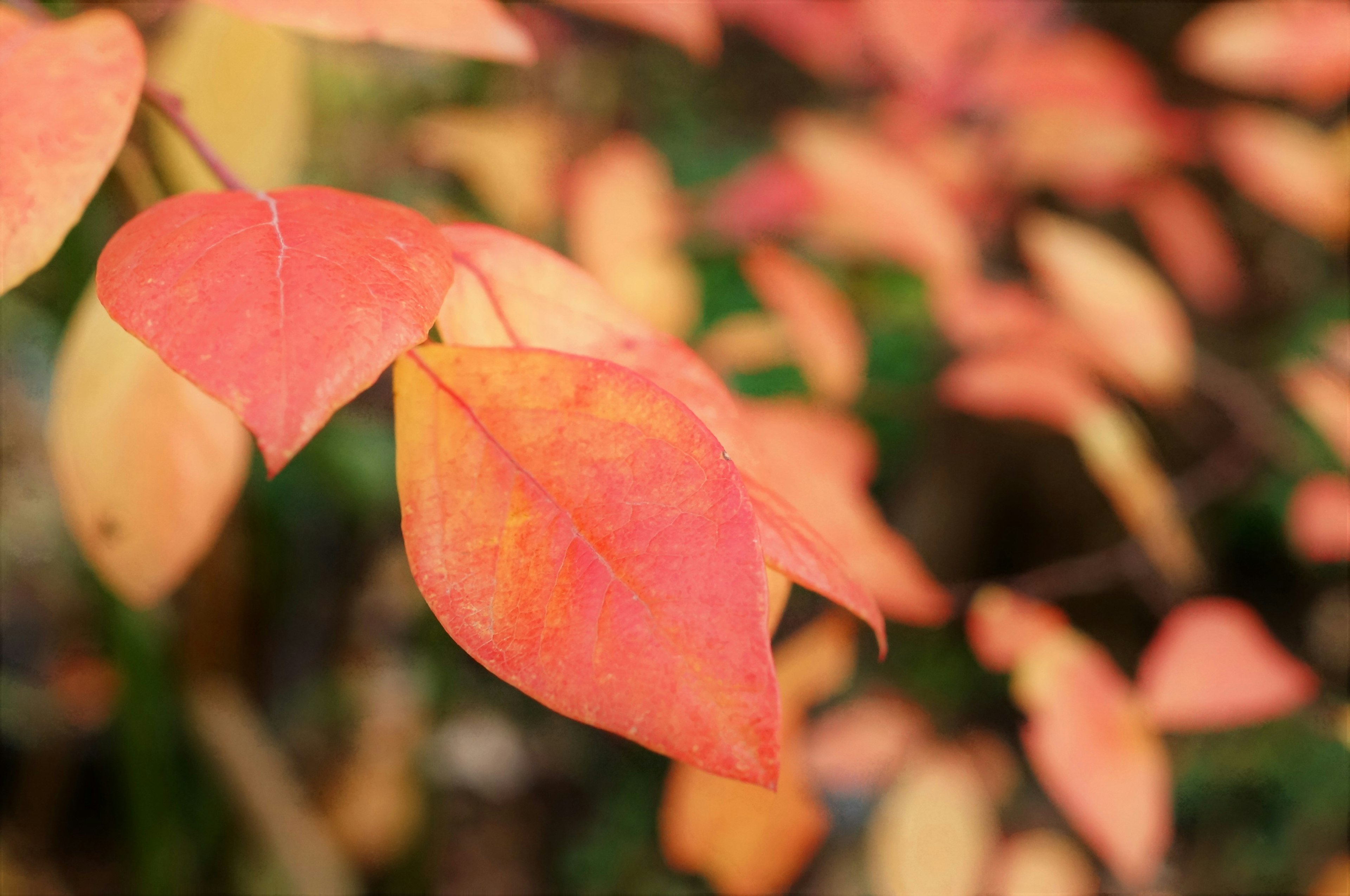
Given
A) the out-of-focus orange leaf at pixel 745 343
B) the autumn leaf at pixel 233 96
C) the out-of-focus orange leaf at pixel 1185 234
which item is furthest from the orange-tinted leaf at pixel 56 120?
the out-of-focus orange leaf at pixel 1185 234

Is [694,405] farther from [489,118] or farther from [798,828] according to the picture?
[489,118]

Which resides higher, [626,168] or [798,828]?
[626,168]

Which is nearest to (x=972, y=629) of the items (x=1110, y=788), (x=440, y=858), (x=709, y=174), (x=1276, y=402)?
(x=1110, y=788)

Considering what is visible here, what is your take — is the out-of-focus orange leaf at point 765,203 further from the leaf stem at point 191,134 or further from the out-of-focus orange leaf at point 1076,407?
the leaf stem at point 191,134

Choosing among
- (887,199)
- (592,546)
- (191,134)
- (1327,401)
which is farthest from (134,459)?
(1327,401)

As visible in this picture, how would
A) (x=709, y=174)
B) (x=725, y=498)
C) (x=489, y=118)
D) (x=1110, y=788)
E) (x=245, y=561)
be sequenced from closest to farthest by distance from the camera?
(x=725, y=498), (x=1110, y=788), (x=489, y=118), (x=245, y=561), (x=709, y=174)

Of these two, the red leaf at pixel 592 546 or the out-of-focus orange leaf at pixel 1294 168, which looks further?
the out-of-focus orange leaf at pixel 1294 168
